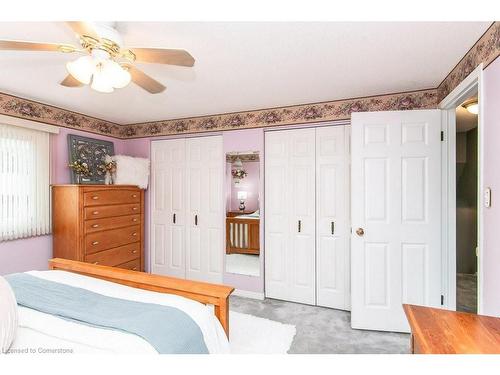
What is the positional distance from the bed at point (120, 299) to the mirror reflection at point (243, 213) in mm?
1694

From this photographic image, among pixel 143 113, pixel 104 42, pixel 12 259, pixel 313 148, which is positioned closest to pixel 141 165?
pixel 143 113

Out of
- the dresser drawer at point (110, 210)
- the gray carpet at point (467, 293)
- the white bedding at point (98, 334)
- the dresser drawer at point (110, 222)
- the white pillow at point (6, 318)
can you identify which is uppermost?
the dresser drawer at point (110, 210)

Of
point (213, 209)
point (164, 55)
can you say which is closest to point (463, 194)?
point (213, 209)

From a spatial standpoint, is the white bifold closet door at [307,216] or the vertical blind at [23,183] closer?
the vertical blind at [23,183]

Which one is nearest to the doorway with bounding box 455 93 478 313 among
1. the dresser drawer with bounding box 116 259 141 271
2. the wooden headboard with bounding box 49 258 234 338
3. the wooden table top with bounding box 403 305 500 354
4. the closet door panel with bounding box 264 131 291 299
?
the closet door panel with bounding box 264 131 291 299

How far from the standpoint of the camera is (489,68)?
5.32 ft

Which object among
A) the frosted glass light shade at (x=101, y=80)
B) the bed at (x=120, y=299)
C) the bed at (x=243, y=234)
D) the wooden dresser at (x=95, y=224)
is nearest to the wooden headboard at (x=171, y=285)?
the bed at (x=120, y=299)

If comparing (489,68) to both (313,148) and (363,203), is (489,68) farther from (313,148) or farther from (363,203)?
(313,148)

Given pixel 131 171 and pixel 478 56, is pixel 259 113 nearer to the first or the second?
pixel 131 171

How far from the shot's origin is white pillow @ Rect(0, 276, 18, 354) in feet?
3.77

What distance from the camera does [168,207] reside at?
3959mm

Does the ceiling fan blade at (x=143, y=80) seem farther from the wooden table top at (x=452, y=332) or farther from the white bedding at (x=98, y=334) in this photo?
the wooden table top at (x=452, y=332)

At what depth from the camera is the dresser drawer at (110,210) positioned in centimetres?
316

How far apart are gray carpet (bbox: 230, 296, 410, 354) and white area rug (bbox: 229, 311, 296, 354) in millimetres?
87
